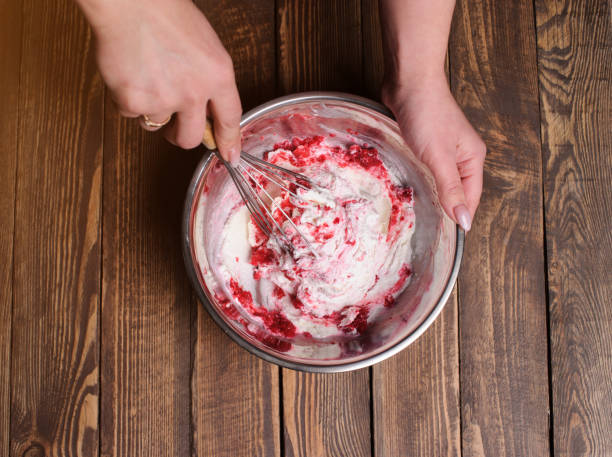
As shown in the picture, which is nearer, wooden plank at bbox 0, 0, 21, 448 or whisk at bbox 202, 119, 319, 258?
whisk at bbox 202, 119, 319, 258

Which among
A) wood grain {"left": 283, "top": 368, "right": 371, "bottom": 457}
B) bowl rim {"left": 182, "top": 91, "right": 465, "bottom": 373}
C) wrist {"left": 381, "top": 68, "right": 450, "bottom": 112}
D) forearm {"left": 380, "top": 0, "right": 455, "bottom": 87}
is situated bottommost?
wood grain {"left": 283, "top": 368, "right": 371, "bottom": 457}

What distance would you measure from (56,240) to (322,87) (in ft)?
1.82

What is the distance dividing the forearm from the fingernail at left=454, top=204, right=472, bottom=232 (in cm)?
21

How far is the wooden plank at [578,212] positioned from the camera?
0.87 meters

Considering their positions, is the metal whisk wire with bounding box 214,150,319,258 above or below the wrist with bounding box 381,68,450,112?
below

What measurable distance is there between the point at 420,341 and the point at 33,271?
27.9 inches

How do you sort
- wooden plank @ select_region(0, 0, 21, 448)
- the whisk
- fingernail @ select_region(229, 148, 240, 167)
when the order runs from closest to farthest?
fingernail @ select_region(229, 148, 240, 167)
the whisk
wooden plank @ select_region(0, 0, 21, 448)

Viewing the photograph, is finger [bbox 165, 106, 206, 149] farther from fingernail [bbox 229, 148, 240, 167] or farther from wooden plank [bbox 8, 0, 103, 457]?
wooden plank [bbox 8, 0, 103, 457]

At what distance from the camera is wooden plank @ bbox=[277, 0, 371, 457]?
855 mm

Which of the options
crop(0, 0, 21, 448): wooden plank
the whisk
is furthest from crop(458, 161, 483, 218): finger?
crop(0, 0, 21, 448): wooden plank

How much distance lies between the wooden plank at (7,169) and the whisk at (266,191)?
45 cm

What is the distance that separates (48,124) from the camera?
2.93ft

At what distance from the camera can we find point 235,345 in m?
0.86

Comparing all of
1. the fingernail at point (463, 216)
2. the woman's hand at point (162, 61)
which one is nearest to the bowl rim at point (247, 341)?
the fingernail at point (463, 216)
